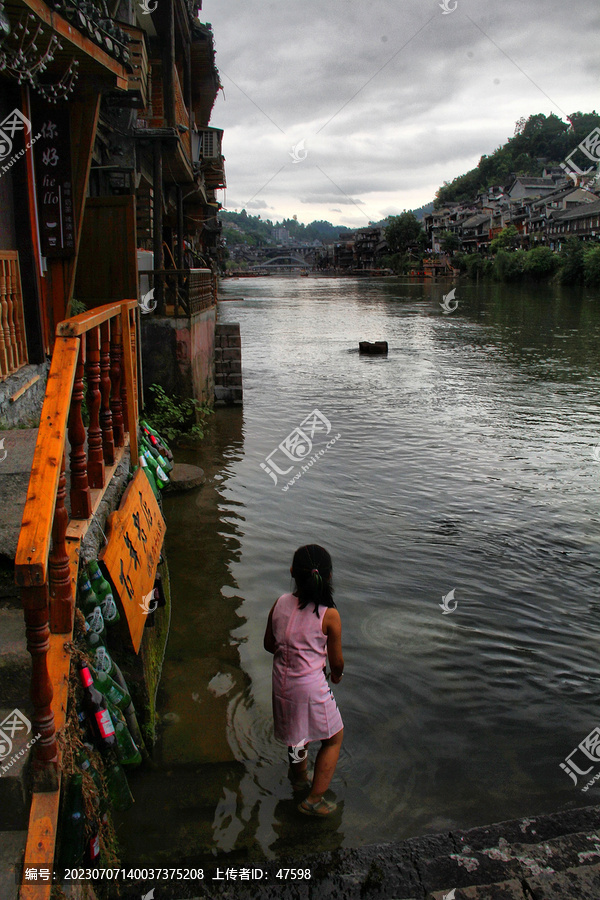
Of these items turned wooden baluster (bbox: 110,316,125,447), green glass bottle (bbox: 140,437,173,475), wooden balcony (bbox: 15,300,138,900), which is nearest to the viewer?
wooden balcony (bbox: 15,300,138,900)

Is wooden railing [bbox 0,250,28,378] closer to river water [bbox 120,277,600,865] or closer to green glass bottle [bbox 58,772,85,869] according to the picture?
river water [bbox 120,277,600,865]

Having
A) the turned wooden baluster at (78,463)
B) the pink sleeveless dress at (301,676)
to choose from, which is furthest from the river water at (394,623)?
the turned wooden baluster at (78,463)

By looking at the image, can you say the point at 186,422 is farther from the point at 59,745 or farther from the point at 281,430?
the point at 59,745

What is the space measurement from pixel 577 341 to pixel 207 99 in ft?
55.1

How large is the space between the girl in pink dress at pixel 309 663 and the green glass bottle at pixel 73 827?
48.6 inches

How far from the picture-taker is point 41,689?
2635mm

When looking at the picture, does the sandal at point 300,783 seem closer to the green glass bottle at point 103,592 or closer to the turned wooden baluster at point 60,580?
the green glass bottle at point 103,592

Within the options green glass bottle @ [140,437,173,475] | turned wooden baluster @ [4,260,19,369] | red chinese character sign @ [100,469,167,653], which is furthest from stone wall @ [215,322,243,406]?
red chinese character sign @ [100,469,167,653]

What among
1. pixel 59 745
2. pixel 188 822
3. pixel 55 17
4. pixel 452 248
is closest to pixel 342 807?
pixel 188 822

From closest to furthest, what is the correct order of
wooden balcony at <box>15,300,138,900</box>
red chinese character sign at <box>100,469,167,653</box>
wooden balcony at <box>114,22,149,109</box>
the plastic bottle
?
wooden balcony at <box>15,300,138,900</box>
the plastic bottle
red chinese character sign at <box>100,469,167,653</box>
wooden balcony at <box>114,22,149,109</box>

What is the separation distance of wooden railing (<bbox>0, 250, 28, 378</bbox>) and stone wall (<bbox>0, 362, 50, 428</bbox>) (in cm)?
9

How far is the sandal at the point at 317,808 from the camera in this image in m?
3.81

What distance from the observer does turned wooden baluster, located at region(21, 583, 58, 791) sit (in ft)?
8.25

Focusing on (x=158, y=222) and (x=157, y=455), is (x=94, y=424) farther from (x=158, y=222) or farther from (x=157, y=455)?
(x=158, y=222)
